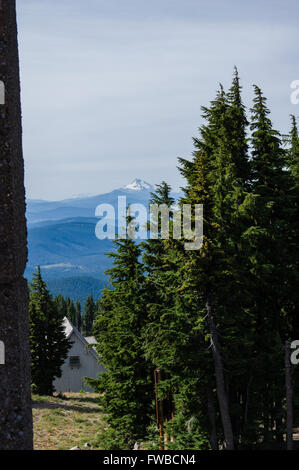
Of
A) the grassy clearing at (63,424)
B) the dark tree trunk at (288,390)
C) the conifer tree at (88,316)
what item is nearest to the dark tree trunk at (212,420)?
the dark tree trunk at (288,390)

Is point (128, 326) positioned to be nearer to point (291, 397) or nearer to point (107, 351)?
point (107, 351)

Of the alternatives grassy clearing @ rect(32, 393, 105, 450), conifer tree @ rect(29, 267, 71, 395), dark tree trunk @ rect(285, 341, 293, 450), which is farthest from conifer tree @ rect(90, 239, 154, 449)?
conifer tree @ rect(29, 267, 71, 395)

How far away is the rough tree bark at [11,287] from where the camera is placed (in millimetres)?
4051

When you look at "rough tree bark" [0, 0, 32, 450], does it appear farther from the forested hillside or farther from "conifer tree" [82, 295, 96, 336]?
"conifer tree" [82, 295, 96, 336]

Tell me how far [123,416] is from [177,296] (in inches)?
309

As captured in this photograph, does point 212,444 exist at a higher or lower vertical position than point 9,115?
lower

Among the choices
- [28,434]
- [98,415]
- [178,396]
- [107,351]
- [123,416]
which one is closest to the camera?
[28,434]

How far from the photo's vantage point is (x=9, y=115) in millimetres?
4207

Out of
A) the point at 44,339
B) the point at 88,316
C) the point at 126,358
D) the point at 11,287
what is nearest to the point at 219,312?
the point at 126,358

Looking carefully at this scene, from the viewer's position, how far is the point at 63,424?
3033cm

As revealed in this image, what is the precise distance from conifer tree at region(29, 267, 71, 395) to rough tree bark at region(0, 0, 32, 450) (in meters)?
39.7

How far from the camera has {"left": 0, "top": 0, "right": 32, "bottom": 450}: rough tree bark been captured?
13.3 ft

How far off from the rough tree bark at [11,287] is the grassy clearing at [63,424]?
66.1 feet
